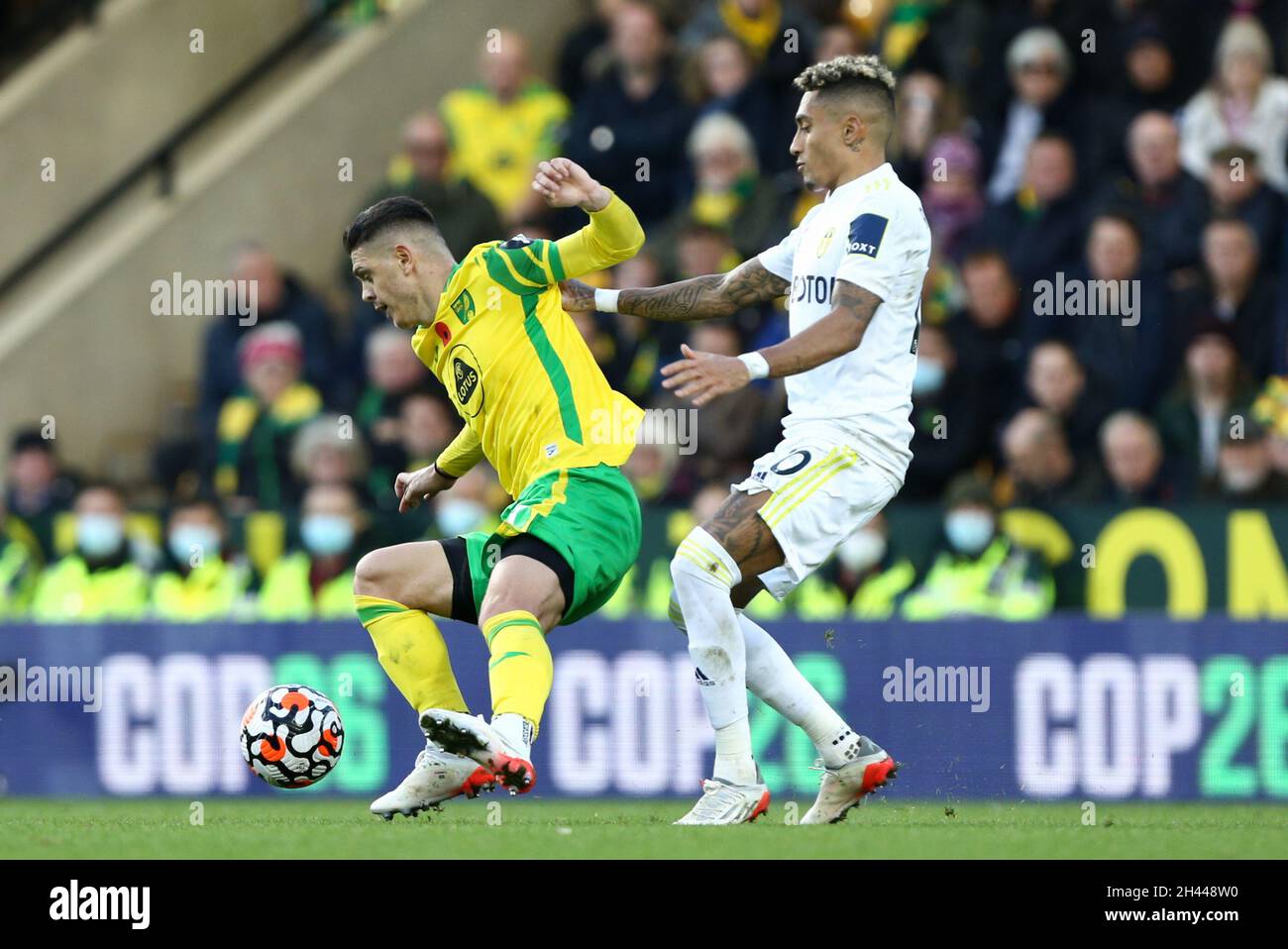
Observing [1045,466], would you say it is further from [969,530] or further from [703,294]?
[703,294]

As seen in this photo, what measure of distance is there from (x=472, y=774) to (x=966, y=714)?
3427 millimetres

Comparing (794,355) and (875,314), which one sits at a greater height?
(875,314)

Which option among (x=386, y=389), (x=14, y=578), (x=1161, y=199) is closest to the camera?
(x=1161, y=199)

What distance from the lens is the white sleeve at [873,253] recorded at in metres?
7.59

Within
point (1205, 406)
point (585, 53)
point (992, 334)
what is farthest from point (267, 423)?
point (1205, 406)

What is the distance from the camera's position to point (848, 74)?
311 inches

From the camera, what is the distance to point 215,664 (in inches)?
438

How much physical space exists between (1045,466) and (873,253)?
13.6 ft

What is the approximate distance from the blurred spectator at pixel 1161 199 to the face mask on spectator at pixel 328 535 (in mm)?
4154

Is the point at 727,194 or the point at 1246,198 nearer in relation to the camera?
the point at 1246,198

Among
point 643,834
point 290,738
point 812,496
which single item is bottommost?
point 643,834

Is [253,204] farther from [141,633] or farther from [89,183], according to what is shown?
[141,633]

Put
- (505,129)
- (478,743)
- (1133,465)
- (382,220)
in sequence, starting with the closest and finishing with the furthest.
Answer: (478,743), (382,220), (1133,465), (505,129)

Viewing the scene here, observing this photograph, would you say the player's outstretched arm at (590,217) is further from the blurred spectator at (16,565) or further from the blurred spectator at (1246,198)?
the blurred spectator at (16,565)
